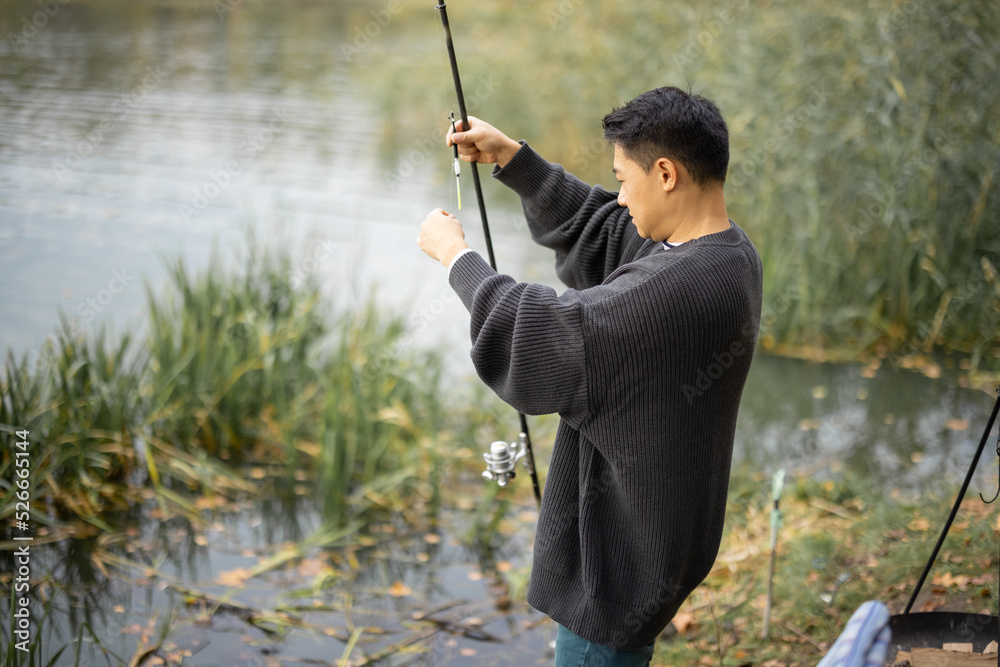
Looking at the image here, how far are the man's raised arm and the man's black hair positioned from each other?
411 mm

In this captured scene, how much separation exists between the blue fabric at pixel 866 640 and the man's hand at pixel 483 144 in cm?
128

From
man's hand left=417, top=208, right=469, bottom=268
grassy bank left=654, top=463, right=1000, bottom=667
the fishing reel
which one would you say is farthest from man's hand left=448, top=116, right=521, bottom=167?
grassy bank left=654, top=463, right=1000, bottom=667

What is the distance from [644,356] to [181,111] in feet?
33.5

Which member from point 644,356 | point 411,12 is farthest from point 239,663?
point 411,12

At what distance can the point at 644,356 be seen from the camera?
1.53m

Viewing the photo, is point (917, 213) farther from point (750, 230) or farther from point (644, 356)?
point (644, 356)

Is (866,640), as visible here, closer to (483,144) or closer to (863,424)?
(483,144)
